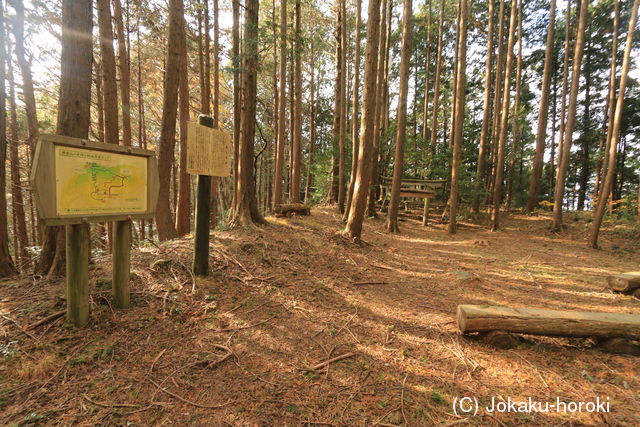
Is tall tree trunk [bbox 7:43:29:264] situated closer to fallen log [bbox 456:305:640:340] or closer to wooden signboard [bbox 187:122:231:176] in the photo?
wooden signboard [bbox 187:122:231:176]

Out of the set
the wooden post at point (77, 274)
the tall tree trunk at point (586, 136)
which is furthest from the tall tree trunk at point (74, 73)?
the tall tree trunk at point (586, 136)

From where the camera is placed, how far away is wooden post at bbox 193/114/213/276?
394cm

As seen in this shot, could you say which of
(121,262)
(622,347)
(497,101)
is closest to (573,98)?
(497,101)

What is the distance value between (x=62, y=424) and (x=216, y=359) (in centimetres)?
111

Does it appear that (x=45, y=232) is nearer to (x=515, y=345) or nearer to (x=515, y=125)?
(x=515, y=345)

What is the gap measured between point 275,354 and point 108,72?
8126mm

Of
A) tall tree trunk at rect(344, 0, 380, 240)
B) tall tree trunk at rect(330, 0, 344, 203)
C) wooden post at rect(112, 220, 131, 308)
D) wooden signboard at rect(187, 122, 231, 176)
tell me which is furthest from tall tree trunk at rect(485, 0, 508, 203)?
wooden post at rect(112, 220, 131, 308)

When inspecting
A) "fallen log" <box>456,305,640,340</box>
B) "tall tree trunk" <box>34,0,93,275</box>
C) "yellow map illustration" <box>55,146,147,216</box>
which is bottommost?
"fallen log" <box>456,305,640,340</box>

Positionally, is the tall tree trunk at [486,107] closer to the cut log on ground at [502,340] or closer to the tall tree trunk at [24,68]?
the cut log on ground at [502,340]

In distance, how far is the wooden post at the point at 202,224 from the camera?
155 inches

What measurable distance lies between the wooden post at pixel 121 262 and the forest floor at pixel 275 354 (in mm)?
145

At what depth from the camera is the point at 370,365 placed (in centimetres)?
276

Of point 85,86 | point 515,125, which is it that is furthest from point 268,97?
point 85,86

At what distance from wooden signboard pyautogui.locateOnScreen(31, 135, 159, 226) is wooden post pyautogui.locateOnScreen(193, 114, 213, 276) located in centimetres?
71
